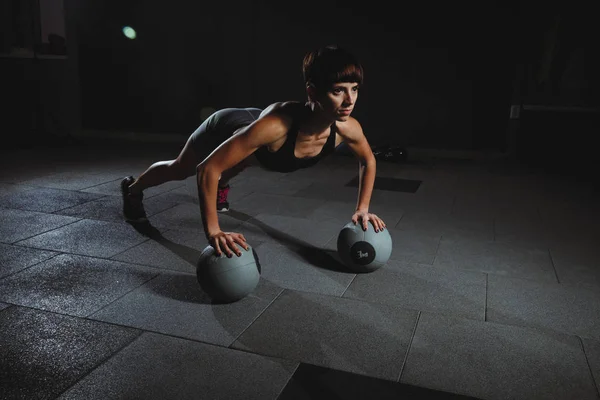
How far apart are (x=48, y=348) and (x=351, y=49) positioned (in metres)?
7.08

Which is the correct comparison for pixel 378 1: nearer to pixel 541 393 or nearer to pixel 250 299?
pixel 250 299

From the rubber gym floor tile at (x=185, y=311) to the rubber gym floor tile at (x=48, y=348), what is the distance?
0.41 feet

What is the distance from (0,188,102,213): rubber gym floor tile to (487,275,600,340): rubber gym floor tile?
369 centimetres

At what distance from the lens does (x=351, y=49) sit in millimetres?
8102

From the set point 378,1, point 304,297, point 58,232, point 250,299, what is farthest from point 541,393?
point 378,1

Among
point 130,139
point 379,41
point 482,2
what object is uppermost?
point 482,2

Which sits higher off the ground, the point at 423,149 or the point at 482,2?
the point at 482,2

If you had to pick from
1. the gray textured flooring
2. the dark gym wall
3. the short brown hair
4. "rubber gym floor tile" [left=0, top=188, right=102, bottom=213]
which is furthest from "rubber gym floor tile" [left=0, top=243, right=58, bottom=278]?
the dark gym wall

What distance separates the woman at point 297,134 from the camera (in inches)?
99.3

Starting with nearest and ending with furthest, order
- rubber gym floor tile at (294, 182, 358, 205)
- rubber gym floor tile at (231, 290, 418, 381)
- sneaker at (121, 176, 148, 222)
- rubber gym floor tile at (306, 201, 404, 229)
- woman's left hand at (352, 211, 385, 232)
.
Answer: rubber gym floor tile at (231, 290, 418, 381) → woman's left hand at (352, 211, 385, 232) → sneaker at (121, 176, 148, 222) → rubber gym floor tile at (306, 201, 404, 229) → rubber gym floor tile at (294, 182, 358, 205)

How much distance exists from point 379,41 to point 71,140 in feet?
18.3

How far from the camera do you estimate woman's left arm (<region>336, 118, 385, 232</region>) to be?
3.02m

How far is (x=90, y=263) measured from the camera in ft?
10.1

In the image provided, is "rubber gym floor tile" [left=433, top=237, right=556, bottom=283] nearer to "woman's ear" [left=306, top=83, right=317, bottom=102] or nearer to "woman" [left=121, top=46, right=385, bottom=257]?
"woman" [left=121, top=46, right=385, bottom=257]
